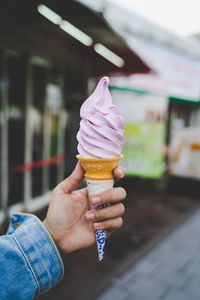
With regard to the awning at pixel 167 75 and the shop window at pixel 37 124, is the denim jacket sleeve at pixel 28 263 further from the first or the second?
the awning at pixel 167 75

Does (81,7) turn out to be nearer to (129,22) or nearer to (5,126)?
(5,126)

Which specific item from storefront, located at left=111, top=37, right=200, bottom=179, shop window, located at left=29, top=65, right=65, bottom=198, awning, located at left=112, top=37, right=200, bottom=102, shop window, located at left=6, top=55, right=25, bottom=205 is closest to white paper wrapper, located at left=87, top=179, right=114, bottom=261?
shop window, located at left=6, top=55, right=25, bottom=205

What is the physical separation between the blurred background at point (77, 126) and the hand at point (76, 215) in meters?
1.00

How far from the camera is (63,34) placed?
13.7 ft

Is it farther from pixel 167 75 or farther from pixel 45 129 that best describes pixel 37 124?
pixel 167 75

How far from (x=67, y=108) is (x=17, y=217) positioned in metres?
5.06

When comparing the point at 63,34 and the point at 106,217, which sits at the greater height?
the point at 63,34

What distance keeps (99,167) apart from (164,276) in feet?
8.78

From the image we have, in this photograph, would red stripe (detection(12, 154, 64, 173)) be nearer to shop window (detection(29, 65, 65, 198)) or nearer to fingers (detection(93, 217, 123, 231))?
shop window (detection(29, 65, 65, 198))

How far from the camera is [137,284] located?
321 centimetres

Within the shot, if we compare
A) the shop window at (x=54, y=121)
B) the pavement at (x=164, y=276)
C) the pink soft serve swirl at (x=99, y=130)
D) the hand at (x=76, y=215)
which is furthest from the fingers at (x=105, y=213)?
the shop window at (x=54, y=121)

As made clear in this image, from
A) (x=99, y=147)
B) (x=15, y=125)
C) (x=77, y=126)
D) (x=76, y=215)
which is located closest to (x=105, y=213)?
(x=76, y=215)

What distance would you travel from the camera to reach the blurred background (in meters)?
3.49

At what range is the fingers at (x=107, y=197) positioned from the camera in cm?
135
